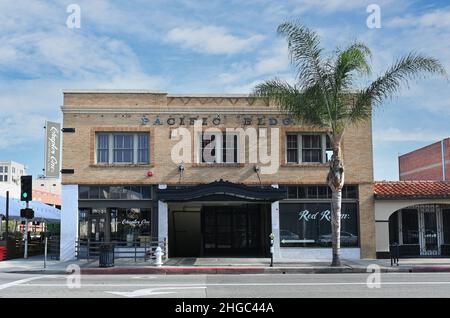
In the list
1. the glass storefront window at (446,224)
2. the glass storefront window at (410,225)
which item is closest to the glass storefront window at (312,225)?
the glass storefront window at (410,225)

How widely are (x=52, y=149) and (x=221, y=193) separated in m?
7.90

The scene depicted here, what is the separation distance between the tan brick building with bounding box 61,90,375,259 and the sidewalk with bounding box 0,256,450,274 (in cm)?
199

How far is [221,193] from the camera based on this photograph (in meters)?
22.1

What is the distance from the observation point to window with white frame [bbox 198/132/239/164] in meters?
24.6

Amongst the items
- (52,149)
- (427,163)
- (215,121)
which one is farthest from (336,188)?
(427,163)

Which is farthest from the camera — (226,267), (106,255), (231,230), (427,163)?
(427,163)

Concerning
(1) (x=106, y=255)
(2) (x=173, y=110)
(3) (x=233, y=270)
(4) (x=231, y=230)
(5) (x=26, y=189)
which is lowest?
(3) (x=233, y=270)

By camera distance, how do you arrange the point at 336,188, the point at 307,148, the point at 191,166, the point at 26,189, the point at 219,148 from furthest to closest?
the point at 307,148, the point at 219,148, the point at 191,166, the point at 26,189, the point at 336,188

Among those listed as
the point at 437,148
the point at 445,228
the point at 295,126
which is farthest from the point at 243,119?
the point at 437,148

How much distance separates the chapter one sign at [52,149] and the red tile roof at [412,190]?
1430 cm

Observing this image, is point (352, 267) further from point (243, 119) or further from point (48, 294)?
point (48, 294)

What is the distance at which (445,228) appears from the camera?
83.8 ft

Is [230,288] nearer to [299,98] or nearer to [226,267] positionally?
[226,267]

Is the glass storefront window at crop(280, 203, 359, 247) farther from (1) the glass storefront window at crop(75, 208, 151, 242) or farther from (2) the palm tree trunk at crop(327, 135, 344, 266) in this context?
(1) the glass storefront window at crop(75, 208, 151, 242)
